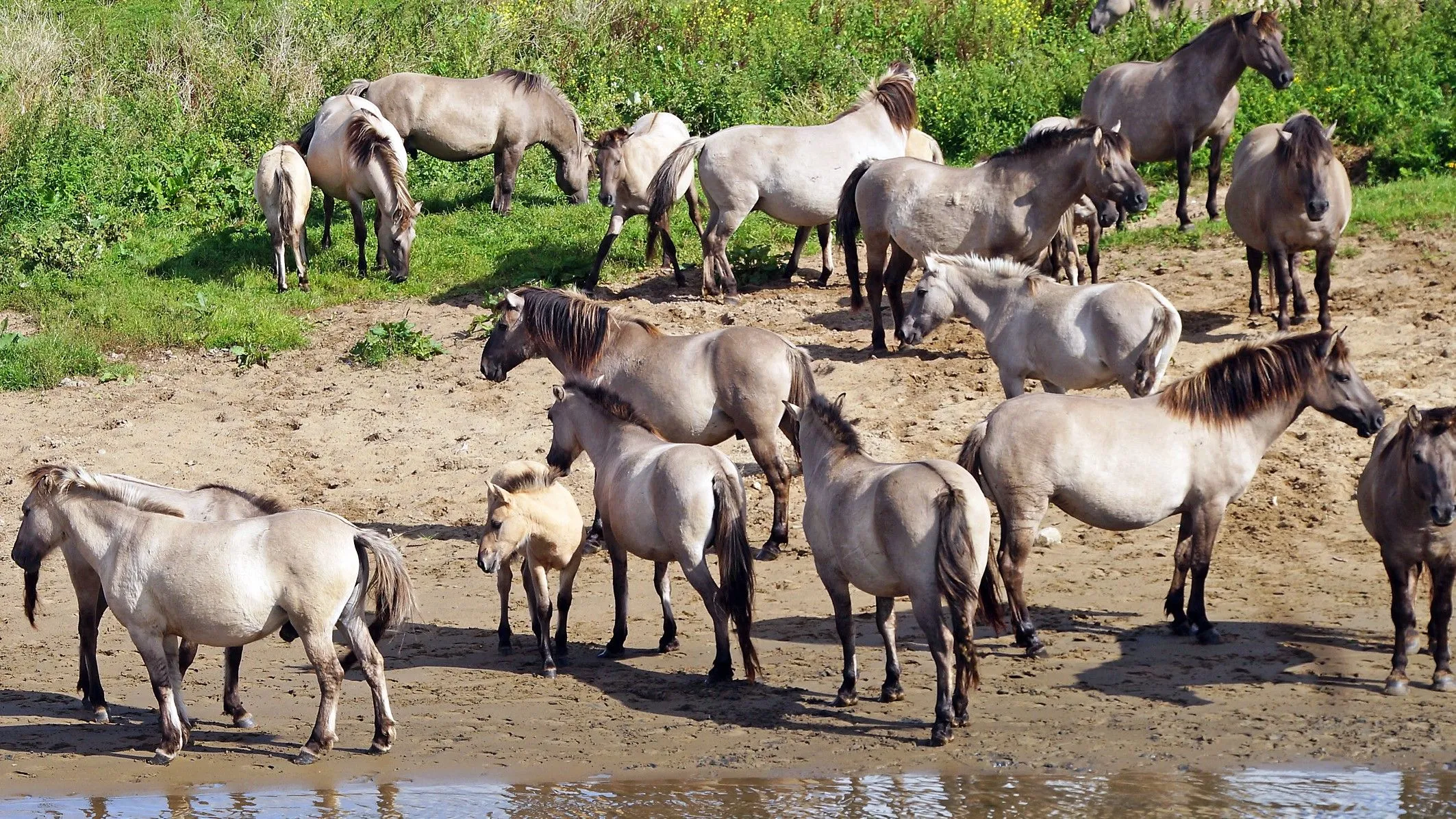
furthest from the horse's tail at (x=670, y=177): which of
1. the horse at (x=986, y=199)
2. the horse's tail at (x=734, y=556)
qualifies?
the horse's tail at (x=734, y=556)

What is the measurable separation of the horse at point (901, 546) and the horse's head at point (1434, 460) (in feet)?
6.54

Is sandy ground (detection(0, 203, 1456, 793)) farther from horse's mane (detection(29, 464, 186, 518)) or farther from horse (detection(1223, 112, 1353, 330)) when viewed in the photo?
horse's mane (detection(29, 464, 186, 518))

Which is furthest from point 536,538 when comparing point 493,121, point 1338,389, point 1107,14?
point 1107,14

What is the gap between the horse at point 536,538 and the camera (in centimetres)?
838

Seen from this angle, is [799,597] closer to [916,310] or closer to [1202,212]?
[916,310]

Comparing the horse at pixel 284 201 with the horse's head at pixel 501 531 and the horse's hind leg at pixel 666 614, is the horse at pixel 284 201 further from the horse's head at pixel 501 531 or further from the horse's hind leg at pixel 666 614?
the horse's hind leg at pixel 666 614

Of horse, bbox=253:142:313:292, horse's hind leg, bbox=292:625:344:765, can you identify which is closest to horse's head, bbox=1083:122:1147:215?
horse's hind leg, bbox=292:625:344:765

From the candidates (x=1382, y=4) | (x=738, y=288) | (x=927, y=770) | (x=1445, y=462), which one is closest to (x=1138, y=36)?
(x=1382, y=4)

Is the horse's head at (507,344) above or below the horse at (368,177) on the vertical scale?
below

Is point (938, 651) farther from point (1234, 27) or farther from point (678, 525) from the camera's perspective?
point (1234, 27)

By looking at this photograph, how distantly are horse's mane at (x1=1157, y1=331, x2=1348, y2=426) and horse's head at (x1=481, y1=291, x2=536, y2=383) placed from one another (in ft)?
14.4

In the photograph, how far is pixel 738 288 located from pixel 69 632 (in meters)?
7.00

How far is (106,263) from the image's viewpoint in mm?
15695

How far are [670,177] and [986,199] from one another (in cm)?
329
